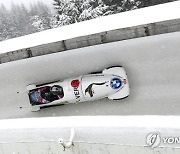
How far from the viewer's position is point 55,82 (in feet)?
27.0

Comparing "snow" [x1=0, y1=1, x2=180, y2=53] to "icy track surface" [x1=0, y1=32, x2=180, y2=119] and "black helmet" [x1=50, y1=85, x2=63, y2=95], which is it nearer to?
"icy track surface" [x1=0, y1=32, x2=180, y2=119]

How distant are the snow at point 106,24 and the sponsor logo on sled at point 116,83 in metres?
1.39

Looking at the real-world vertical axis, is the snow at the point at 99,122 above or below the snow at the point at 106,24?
below

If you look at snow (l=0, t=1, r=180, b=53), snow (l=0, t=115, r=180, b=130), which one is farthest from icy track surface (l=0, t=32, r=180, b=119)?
snow (l=0, t=115, r=180, b=130)

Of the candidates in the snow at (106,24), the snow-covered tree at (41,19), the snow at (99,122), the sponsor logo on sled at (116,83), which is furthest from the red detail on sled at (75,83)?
the snow-covered tree at (41,19)

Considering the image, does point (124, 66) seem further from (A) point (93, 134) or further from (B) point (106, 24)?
(A) point (93, 134)

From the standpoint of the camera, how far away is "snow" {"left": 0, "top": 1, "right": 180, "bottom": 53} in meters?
6.39

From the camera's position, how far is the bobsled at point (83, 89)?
7676 millimetres

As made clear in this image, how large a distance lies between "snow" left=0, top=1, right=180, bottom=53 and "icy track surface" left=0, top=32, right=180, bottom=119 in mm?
693

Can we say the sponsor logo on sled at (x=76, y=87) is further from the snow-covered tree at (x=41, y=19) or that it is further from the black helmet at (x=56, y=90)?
the snow-covered tree at (x=41, y=19)

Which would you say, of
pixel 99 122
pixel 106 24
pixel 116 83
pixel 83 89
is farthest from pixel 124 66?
pixel 99 122

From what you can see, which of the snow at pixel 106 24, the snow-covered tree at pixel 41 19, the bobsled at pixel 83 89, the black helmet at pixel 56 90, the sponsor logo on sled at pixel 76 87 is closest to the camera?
the snow at pixel 106 24

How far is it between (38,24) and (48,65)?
1799 centimetres

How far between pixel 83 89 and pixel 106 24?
5.90 ft
